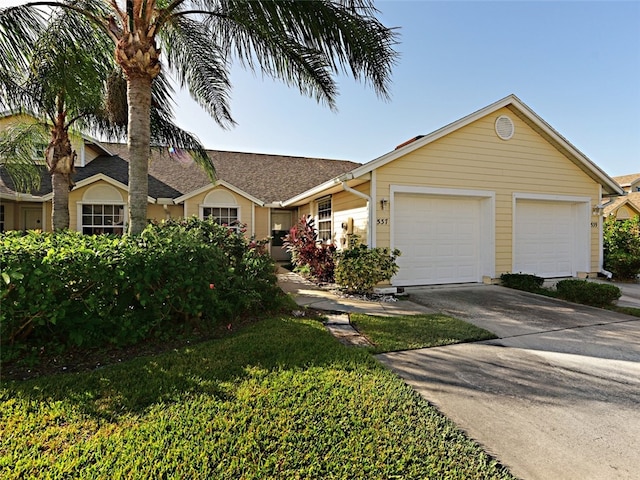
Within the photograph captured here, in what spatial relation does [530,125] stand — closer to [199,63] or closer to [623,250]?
[623,250]

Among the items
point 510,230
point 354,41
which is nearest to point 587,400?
point 354,41

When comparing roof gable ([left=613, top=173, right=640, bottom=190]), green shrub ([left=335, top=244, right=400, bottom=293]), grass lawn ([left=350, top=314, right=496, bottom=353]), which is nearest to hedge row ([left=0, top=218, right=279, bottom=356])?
grass lawn ([left=350, top=314, right=496, bottom=353])

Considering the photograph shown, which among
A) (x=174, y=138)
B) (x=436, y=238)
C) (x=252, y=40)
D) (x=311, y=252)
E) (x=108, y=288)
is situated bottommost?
(x=108, y=288)

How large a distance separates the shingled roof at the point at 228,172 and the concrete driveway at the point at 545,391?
10.8 m

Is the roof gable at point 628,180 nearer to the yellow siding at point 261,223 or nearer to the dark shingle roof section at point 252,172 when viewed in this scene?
the dark shingle roof section at point 252,172

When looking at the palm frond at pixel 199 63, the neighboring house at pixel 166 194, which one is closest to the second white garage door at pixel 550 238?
the palm frond at pixel 199 63

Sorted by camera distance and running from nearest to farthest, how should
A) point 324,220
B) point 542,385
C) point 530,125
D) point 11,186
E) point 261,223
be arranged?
point 542,385 → point 530,125 → point 324,220 → point 11,186 → point 261,223

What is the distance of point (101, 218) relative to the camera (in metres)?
11.6

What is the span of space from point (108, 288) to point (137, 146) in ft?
8.76

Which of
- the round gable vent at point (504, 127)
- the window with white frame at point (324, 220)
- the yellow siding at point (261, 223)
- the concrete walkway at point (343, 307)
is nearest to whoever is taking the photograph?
the concrete walkway at point (343, 307)

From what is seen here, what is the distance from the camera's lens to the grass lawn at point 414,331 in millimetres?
4340

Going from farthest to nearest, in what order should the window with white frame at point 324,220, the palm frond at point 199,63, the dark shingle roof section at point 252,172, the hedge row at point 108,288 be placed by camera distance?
the dark shingle roof section at point 252,172 → the window with white frame at point 324,220 → the palm frond at point 199,63 → the hedge row at point 108,288

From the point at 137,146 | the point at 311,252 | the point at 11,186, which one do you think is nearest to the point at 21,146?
the point at 11,186

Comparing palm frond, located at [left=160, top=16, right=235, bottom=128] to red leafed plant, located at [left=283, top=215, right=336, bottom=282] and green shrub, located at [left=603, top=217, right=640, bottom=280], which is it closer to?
red leafed plant, located at [left=283, top=215, right=336, bottom=282]
